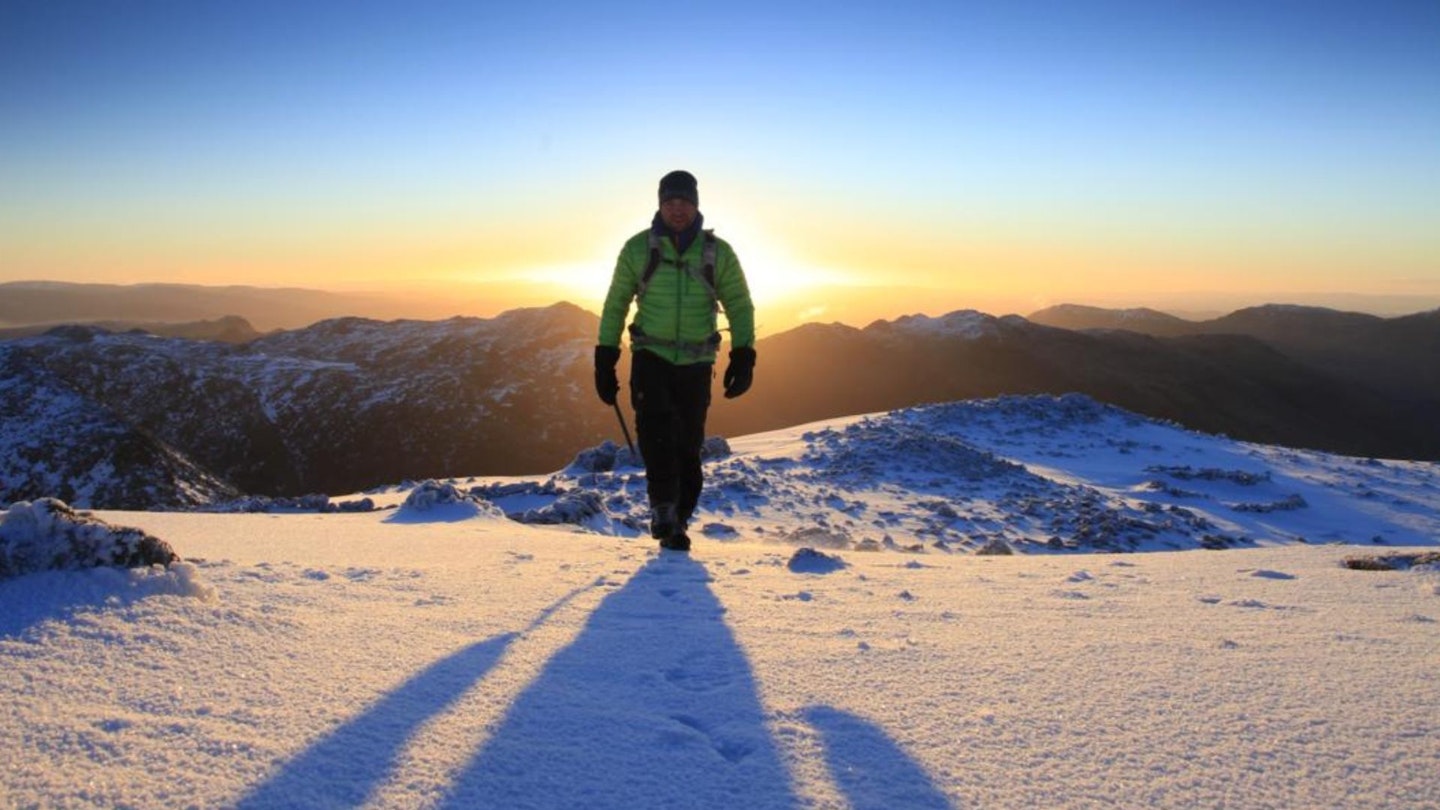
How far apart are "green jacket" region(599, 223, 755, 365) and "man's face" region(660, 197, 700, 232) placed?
12 centimetres

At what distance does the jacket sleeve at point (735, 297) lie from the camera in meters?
5.69

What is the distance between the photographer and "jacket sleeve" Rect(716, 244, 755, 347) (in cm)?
569

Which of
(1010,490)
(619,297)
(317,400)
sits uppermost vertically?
(619,297)

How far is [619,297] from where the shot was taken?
5.69 metres

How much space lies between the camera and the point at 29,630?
7.68ft

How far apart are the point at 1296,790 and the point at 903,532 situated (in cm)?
762

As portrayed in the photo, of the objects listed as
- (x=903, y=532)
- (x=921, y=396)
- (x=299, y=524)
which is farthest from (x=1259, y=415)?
(x=299, y=524)

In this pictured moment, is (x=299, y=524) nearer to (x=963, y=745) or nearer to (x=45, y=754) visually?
(x=45, y=754)

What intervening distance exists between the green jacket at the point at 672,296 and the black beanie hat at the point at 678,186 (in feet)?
1.00

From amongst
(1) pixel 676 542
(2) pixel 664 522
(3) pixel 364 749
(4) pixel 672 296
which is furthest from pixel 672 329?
(3) pixel 364 749

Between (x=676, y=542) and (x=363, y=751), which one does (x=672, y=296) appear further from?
(x=363, y=751)

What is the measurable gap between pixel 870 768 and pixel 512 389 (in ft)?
170

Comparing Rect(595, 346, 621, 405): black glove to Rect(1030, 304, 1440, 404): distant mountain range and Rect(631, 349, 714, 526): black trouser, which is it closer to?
Rect(631, 349, 714, 526): black trouser

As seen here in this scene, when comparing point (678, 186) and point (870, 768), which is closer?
point (870, 768)
